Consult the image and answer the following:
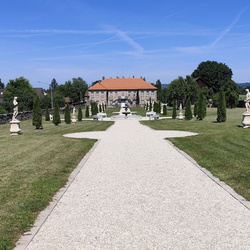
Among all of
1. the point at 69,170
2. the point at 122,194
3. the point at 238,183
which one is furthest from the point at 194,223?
the point at 69,170

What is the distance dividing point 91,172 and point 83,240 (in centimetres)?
490

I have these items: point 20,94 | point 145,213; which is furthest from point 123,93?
point 145,213

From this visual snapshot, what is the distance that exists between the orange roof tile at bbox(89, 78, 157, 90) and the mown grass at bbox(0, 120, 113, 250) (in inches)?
3331

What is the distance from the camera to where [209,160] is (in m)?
11.2

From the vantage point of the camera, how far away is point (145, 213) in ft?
19.6

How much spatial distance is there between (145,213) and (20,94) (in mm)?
75398

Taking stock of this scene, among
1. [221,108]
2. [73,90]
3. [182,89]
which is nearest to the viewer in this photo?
[221,108]

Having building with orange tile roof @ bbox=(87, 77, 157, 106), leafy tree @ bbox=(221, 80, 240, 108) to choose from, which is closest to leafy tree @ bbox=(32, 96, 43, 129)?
leafy tree @ bbox=(221, 80, 240, 108)

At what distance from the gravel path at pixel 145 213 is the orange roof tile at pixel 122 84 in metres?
90.5

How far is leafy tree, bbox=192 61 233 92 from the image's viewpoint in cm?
9188

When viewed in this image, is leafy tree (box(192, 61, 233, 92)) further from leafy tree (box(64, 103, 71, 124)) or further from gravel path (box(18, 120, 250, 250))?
gravel path (box(18, 120, 250, 250))

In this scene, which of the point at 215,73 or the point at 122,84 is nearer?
the point at 215,73

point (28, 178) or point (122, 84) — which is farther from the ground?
point (122, 84)

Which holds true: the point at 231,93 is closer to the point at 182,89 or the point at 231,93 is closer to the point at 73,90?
the point at 182,89
